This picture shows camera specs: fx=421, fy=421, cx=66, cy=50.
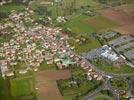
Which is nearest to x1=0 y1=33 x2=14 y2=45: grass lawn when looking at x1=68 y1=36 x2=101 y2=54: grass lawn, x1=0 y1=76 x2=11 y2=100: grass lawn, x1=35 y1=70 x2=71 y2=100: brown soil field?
x1=68 y1=36 x2=101 y2=54: grass lawn

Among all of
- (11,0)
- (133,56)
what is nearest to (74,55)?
(133,56)

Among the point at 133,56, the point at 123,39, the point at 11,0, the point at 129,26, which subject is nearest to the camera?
the point at 133,56

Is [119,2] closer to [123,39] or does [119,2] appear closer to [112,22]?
[112,22]

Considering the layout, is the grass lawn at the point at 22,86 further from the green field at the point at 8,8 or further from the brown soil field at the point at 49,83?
the green field at the point at 8,8

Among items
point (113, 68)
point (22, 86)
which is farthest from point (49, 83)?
point (113, 68)

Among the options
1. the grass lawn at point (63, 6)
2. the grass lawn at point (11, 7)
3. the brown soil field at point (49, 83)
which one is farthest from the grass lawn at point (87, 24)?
the brown soil field at point (49, 83)

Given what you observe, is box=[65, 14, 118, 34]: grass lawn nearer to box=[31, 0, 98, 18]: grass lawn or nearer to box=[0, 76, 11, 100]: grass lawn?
box=[31, 0, 98, 18]: grass lawn
